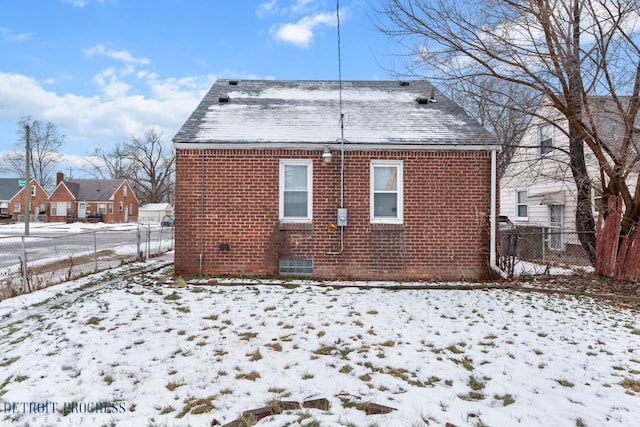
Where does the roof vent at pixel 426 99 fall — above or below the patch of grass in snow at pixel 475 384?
above

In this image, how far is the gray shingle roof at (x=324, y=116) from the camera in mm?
8594

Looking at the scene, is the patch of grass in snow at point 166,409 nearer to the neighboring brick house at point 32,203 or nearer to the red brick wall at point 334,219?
the red brick wall at point 334,219

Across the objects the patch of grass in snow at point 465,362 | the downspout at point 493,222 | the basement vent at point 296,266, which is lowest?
the patch of grass in snow at point 465,362

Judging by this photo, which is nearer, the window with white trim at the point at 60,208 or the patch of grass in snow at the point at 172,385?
the patch of grass in snow at the point at 172,385

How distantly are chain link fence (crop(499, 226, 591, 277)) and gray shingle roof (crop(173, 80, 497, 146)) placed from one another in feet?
10.0

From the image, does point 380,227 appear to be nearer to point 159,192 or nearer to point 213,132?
point 213,132

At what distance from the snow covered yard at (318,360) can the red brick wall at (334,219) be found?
6.27 feet

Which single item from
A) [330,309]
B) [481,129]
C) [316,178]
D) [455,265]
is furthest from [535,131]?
[330,309]

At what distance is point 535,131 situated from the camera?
15219 millimetres

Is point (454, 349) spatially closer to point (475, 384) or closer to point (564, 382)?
point (475, 384)

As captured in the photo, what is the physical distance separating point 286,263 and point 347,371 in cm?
494

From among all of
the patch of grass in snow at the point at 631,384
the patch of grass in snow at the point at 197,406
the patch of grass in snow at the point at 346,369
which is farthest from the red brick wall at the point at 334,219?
the patch of grass in snow at the point at 197,406

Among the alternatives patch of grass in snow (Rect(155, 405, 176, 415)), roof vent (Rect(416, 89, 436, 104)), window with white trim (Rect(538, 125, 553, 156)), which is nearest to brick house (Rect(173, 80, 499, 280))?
roof vent (Rect(416, 89, 436, 104))

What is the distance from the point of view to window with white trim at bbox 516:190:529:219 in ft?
56.2
